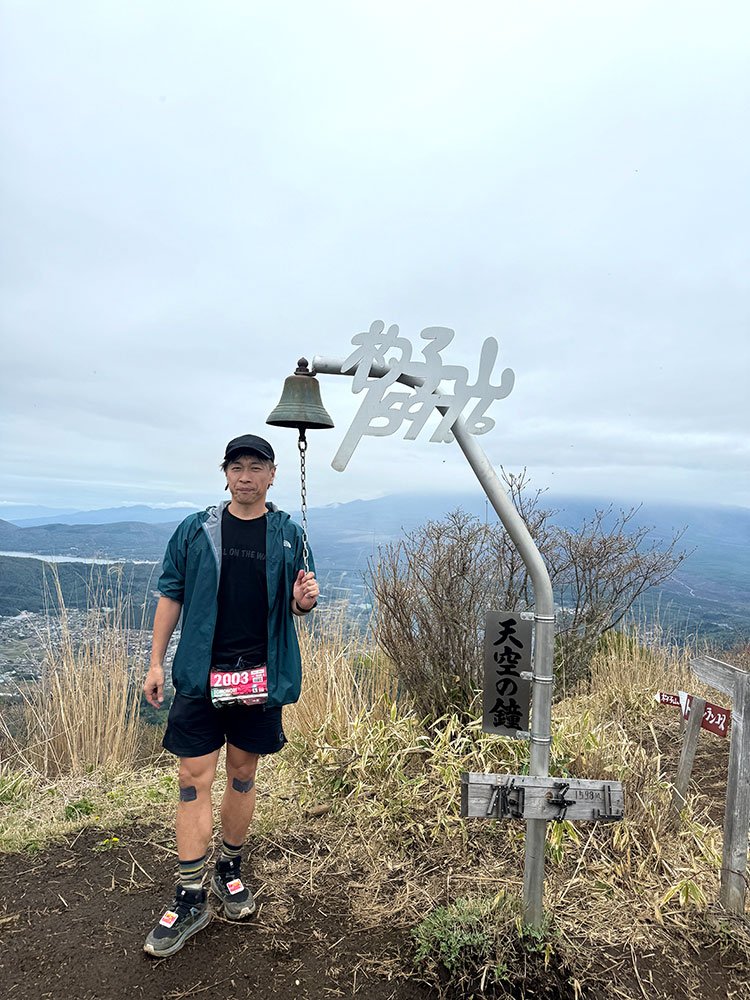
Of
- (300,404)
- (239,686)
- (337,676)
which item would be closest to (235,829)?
(239,686)

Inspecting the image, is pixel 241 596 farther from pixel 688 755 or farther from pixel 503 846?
pixel 688 755

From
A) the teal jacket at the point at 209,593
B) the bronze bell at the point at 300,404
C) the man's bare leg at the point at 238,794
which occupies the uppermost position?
the bronze bell at the point at 300,404

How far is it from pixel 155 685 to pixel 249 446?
98cm

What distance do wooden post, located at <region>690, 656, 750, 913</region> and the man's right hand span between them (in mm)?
2280

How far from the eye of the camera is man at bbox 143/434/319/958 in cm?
229

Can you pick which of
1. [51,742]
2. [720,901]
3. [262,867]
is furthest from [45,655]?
[720,901]

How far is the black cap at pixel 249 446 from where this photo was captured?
7.59 ft

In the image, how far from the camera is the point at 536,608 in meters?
2.19

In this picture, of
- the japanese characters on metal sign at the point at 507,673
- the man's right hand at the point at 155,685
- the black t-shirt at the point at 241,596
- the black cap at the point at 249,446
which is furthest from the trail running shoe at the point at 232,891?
the black cap at the point at 249,446

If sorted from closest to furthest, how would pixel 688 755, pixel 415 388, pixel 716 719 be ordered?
pixel 415 388
pixel 716 719
pixel 688 755

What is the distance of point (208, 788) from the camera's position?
235 centimetres

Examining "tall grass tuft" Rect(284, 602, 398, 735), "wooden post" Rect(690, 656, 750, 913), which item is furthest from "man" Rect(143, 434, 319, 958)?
"wooden post" Rect(690, 656, 750, 913)

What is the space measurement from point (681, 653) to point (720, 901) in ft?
13.6

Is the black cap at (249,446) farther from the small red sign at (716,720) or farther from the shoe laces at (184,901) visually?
the small red sign at (716,720)
